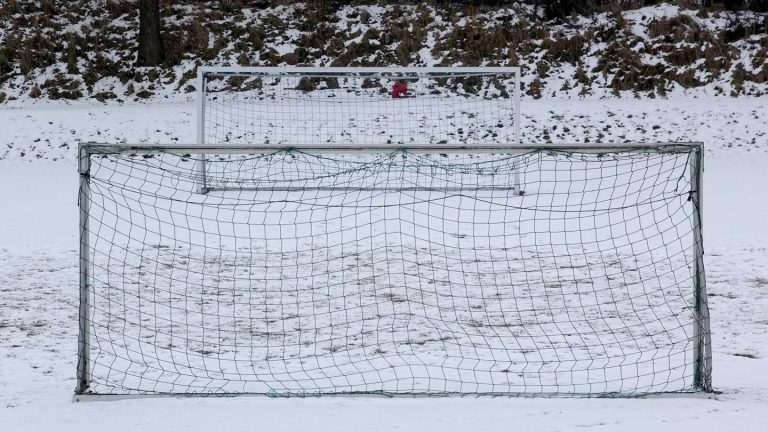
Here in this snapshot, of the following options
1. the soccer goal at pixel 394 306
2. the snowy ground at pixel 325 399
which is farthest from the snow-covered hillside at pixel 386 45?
the soccer goal at pixel 394 306

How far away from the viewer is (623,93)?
18.5m

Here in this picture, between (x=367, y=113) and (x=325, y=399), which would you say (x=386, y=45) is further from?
(x=325, y=399)

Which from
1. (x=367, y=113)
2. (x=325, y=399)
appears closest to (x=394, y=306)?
(x=325, y=399)

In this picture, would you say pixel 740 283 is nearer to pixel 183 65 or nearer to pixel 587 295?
pixel 587 295

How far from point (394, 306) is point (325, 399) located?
2137 millimetres

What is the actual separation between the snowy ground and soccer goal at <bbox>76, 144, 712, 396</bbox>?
0.66 feet

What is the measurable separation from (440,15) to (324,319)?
15992 mm

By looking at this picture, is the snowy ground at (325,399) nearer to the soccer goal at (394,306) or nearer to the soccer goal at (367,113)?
the soccer goal at (394,306)

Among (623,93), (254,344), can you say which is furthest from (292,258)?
(623,93)

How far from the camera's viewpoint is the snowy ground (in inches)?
177

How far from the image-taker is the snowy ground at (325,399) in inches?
177

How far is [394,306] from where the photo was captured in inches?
273

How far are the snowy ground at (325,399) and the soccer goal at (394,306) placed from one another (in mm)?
201

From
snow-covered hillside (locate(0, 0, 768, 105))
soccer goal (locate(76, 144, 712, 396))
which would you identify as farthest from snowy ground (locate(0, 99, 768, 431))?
snow-covered hillside (locate(0, 0, 768, 105))
